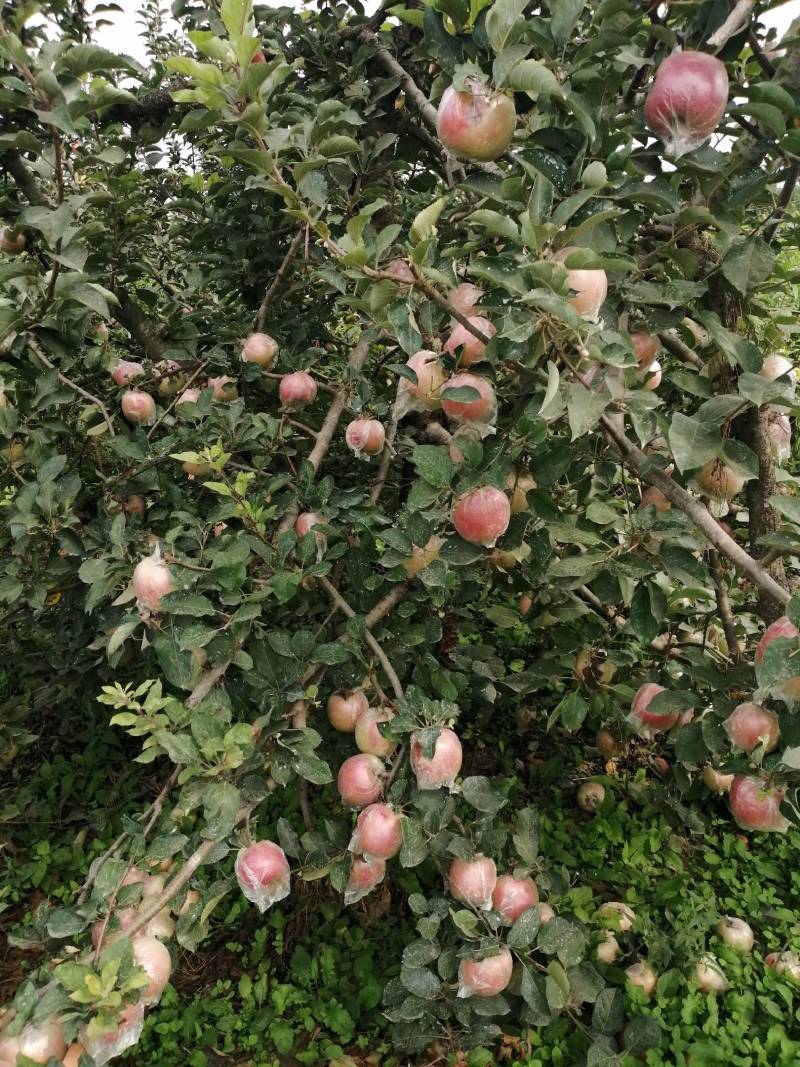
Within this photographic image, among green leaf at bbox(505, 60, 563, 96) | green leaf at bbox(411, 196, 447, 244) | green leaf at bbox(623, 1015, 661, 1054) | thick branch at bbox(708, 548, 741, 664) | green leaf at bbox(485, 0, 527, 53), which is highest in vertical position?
green leaf at bbox(485, 0, 527, 53)

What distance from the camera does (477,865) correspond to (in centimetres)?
115

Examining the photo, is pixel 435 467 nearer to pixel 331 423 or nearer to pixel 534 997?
pixel 331 423

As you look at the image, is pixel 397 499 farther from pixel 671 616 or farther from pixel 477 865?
pixel 477 865

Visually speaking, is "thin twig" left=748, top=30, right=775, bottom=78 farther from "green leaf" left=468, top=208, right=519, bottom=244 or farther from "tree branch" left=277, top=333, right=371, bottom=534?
"tree branch" left=277, top=333, right=371, bottom=534

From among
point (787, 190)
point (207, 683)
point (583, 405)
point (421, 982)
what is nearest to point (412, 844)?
point (421, 982)

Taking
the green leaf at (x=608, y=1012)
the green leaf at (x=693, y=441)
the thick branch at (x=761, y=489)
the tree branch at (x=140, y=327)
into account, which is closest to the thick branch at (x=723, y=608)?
the thick branch at (x=761, y=489)

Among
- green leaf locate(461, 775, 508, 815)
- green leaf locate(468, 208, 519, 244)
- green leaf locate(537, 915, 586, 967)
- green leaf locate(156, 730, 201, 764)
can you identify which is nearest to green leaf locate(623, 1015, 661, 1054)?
green leaf locate(537, 915, 586, 967)

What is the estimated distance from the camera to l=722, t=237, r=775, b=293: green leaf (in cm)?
103

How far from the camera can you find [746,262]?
103 centimetres

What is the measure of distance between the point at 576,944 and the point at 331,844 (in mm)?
432

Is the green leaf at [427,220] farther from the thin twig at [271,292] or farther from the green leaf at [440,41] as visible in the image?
the thin twig at [271,292]

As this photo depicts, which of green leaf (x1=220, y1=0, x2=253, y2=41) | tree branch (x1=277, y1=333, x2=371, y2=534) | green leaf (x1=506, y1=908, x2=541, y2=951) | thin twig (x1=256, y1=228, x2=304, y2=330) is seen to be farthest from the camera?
thin twig (x1=256, y1=228, x2=304, y2=330)

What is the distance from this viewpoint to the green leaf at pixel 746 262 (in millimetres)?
1029

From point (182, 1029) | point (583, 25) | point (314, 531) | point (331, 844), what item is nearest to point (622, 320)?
point (314, 531)
